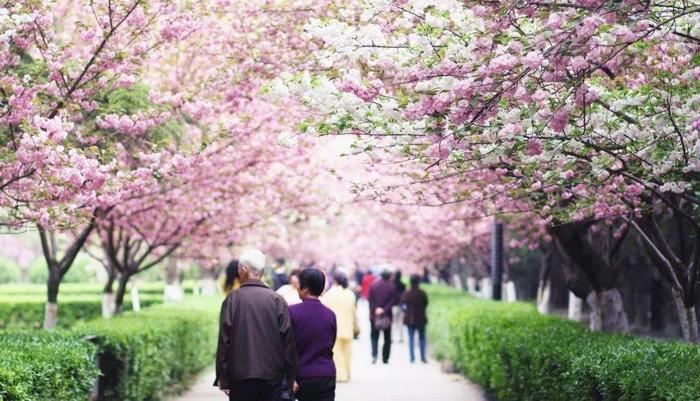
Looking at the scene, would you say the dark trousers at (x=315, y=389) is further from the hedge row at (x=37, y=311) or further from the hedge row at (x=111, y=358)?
the hedge row at (x=37, y=311)

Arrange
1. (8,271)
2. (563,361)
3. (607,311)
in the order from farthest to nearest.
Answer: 1. (8,271)
2. (607,311)
3. (563,361)

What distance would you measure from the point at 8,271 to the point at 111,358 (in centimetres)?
4710

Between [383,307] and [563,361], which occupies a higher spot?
[383,307]

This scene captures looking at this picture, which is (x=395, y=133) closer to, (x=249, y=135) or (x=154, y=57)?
(x=154, y=57)

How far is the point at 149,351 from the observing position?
13.7 meters

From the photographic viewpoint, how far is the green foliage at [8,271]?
56.1m

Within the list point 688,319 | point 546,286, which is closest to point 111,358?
point 688,319

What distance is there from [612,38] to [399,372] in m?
14.7

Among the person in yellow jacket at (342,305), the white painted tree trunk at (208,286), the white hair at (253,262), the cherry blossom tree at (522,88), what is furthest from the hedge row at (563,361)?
the white painted tree trunk at (208,286)

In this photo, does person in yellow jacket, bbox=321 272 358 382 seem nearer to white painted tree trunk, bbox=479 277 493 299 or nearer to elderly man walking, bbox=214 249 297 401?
elderly man walking, bbox=214 249 297 401

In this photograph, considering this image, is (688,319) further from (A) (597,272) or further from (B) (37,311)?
(B) (37,311)

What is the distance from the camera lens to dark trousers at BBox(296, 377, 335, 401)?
859 centimetres

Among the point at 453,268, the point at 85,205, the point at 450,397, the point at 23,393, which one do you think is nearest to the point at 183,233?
the point at 450,397

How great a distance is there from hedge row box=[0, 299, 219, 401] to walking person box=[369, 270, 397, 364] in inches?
138
